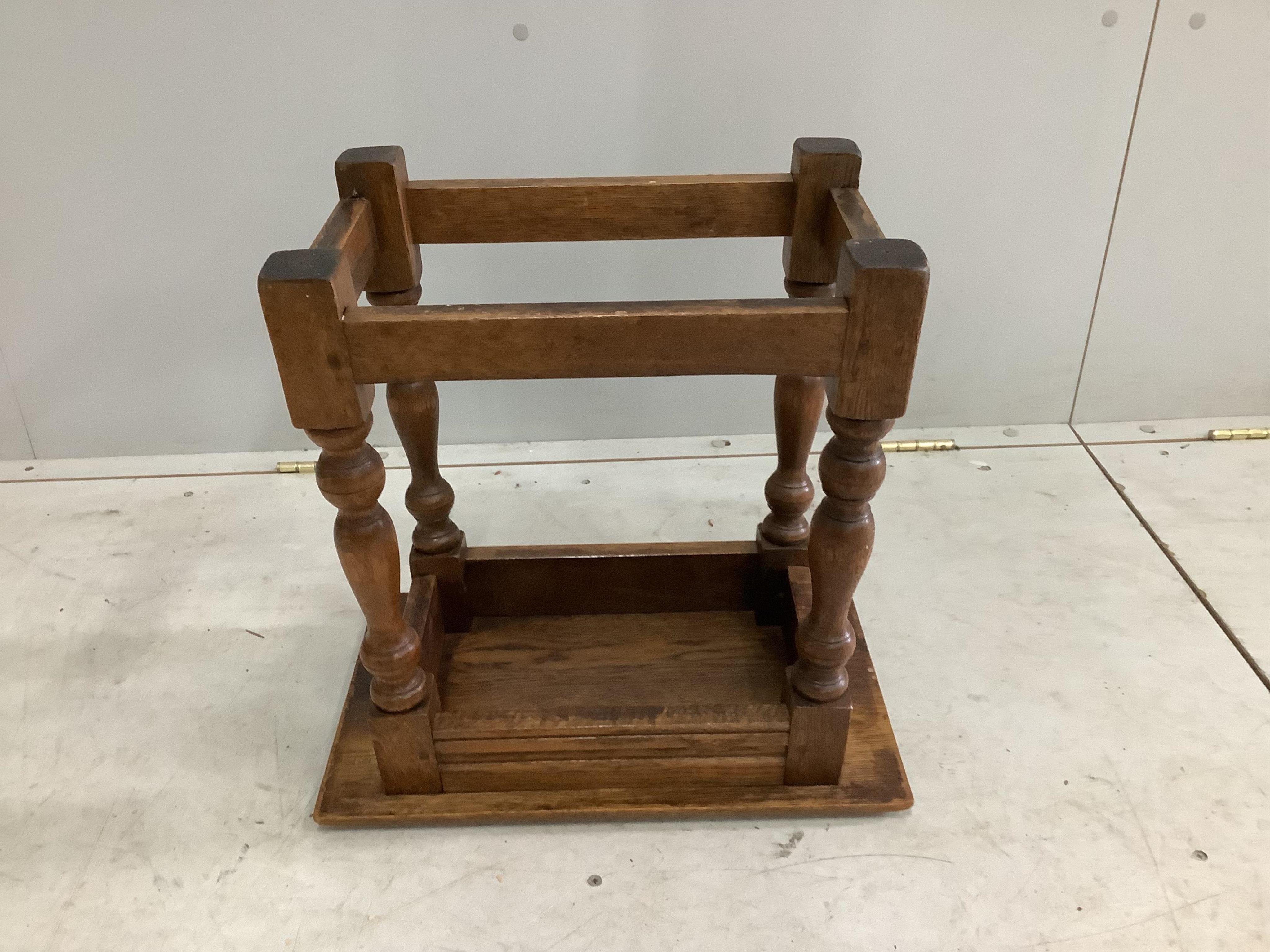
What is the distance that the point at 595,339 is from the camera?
0.77m

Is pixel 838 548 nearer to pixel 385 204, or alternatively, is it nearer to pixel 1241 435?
pixel 385 204

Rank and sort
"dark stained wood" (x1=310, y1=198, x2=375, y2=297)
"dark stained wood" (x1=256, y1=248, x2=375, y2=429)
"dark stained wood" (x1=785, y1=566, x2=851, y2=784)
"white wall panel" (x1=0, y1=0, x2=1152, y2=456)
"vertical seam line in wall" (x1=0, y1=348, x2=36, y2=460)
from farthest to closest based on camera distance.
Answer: "vertical seam line in wall" (x1=0, y1=348, x2=36, y2=460) → "white wall panel" (x1=0, y1=0, x2=1152, y2=456) → "dark stained wood" (x1=785, y1=566, x2=851, y2=784) → "dark stained wood" (x1=310, y1=198, x2=375, y2=297) → "dark stained wood" (x1=256, y1=248, x2=375, y2=429)

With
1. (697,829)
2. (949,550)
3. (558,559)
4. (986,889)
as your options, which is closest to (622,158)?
(558,559)

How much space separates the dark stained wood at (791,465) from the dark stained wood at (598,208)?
18cm

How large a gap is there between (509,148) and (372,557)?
0.78 metres

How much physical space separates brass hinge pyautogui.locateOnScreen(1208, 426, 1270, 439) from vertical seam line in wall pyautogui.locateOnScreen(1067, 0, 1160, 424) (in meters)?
0.22

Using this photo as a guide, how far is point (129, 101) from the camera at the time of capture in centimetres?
136

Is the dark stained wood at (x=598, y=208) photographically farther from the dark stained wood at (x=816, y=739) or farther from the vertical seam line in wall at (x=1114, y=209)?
the vertical seam line in wall at (x=1114, y=209)

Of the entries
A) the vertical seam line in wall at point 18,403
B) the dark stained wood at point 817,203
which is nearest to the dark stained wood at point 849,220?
the dark stained wood at point 817,203

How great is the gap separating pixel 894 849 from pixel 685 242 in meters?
0.92

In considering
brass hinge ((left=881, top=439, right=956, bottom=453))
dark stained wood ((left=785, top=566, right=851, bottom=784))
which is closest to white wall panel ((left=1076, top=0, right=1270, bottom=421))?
brass hinge ((left=881, top=439, right=956, bottom=453))

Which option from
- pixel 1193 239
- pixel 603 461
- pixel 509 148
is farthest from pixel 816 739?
pixel 1193 239

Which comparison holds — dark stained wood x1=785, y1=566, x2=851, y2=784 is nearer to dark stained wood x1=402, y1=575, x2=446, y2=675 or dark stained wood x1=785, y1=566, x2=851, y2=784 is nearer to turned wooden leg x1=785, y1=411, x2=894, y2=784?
turned wooden leg x1=785, y1=411, x2=894, y2=784

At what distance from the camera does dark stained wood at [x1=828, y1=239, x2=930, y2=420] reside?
0.73m
